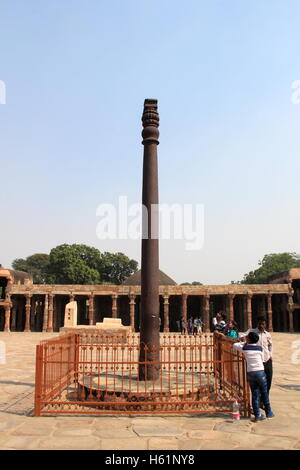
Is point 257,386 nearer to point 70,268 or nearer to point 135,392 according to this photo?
point 135,392

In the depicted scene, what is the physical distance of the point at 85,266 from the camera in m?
51.6

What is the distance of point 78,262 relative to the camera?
51531 millimetres

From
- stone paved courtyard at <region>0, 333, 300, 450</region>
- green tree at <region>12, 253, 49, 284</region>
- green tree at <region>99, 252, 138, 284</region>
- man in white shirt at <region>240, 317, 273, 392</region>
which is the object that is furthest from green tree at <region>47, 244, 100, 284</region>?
man in white shirt at <region>240, 317, 273, 392</region>

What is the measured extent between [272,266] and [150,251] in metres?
56.8

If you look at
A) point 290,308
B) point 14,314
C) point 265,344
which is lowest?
point 14,314

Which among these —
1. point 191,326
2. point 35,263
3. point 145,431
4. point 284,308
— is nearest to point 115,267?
point 35,263

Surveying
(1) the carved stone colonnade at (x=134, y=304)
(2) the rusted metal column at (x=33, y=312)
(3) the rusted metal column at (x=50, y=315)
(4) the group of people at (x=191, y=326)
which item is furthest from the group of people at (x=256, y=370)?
(2) the rusted metal column at (x=33, y=312)

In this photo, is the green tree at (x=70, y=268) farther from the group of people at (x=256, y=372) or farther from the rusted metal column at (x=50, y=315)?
the group of people at (x=256, y=372)

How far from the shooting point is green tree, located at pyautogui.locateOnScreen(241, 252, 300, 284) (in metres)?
59.2

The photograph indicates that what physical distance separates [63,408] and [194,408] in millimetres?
2055

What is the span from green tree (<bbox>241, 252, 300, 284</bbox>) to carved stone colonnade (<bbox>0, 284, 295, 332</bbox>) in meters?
20.5

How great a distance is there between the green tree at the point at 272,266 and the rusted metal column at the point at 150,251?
5420 cm

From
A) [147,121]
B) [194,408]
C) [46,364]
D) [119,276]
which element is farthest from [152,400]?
[119,276]
